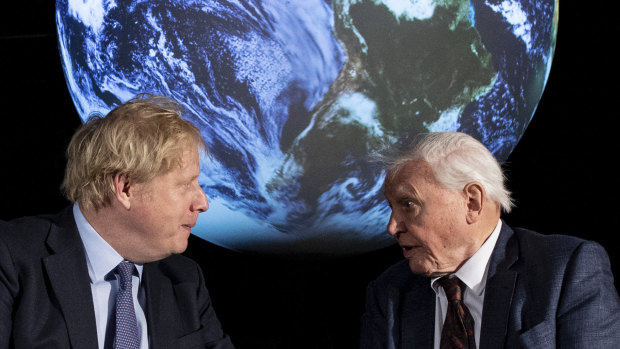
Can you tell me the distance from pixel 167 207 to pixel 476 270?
1.01m

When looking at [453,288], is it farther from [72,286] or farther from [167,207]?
[72,286]

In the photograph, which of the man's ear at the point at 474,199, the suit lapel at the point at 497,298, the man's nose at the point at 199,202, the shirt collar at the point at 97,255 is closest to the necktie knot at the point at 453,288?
the suit lapel at the point at 497,298

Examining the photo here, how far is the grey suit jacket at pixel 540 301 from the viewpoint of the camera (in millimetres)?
2057

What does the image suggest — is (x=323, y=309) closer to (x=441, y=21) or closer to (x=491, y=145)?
(x=491, y=145)

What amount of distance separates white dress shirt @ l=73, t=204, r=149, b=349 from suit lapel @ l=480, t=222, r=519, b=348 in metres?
1.07

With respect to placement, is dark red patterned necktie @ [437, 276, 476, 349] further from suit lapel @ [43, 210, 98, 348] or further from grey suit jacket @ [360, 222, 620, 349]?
suit lapel @ [43, 210, 98, 348]

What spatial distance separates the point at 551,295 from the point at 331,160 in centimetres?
120

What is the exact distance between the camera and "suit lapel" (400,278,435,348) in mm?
2328

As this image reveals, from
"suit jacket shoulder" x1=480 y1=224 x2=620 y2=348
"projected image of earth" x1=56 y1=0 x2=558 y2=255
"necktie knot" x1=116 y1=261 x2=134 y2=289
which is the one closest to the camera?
"suit jacket shoulder" x1=480 y1=224 x2=620 y2=348

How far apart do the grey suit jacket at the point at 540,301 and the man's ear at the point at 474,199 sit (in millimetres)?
136

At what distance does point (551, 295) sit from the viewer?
210 cm

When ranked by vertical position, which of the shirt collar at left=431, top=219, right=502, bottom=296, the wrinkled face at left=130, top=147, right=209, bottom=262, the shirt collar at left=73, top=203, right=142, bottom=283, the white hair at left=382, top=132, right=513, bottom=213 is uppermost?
the white hair at left=382, top=132, right=513, bottom=213

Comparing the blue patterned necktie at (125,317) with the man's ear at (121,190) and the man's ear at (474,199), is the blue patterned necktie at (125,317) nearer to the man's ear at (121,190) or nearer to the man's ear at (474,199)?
the man's ear at (121,190)

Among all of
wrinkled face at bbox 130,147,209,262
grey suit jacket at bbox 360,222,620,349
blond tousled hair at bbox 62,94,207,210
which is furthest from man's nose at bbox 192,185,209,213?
grey suit jacket at bbox 360,222,620,349
